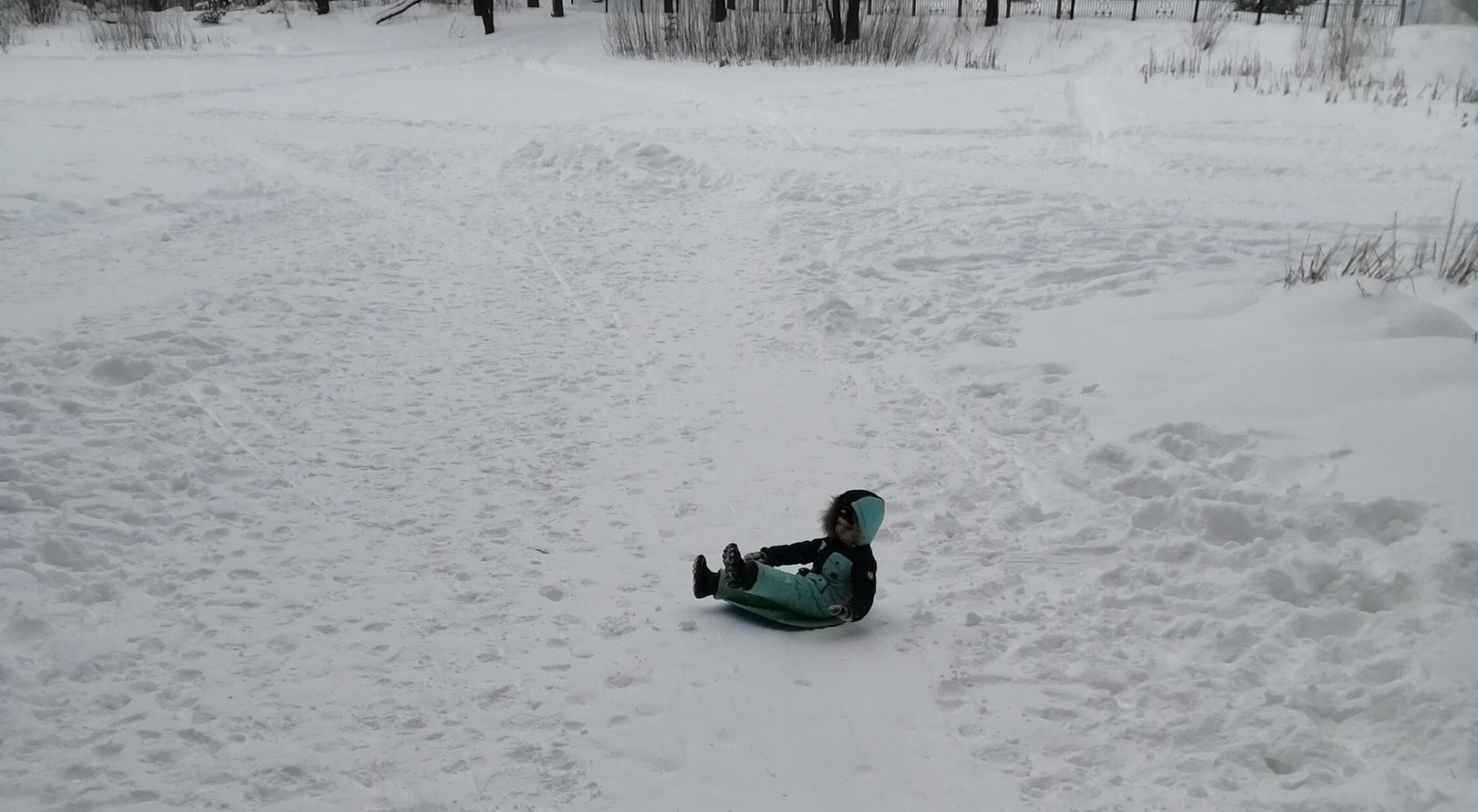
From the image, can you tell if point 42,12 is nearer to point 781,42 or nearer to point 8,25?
point 8,25

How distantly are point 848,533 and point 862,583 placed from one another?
0.21m

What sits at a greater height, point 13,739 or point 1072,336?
point 1072,336

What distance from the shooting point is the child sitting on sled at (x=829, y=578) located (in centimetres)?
415

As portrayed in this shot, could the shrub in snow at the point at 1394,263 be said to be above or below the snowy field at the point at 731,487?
above

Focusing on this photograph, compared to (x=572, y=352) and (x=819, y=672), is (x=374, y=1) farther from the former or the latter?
(x=819, y=672)

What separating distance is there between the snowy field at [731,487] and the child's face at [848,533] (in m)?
0.34

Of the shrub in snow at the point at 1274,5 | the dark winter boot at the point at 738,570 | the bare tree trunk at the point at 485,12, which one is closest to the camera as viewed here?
the dark winter boot at the point at 738,570

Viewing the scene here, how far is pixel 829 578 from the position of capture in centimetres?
424

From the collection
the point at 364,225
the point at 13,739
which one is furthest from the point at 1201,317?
the point at 364,225

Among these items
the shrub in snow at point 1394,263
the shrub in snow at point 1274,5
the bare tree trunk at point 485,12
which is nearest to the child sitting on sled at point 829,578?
the shrub in snow at point 1394,263

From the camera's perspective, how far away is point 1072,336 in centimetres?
673

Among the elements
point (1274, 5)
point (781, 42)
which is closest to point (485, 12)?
point (781, 42)

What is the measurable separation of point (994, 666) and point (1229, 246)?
5520mm

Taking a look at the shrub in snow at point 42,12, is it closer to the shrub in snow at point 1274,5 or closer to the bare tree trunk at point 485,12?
the bare tree trunk at point 485,12
